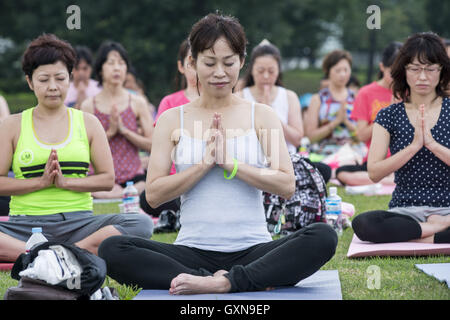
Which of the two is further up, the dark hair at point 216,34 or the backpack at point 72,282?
the dark hair at point 216,34

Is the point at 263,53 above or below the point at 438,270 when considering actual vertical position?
above

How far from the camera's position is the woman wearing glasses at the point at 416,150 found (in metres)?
5.79

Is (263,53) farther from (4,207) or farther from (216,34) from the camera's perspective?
(216,34)

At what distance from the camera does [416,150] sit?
18.6ft

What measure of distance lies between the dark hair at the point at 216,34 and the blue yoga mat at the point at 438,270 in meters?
1.81

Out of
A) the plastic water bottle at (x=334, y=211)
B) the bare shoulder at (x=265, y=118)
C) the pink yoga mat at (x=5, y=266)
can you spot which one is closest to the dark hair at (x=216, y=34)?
the bare shoulder at (x=265, y=118)

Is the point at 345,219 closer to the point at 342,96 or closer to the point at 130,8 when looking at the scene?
the point at 342,96

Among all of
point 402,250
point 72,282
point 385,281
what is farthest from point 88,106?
point 72,282

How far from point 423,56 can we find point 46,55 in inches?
109

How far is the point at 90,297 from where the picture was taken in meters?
4.11

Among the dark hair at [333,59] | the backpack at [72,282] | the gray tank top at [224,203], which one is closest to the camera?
the backpack at [72,282]

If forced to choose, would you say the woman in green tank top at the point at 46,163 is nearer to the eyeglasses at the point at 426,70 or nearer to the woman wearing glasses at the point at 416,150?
the woman wearing glasses at the point at 416,150
